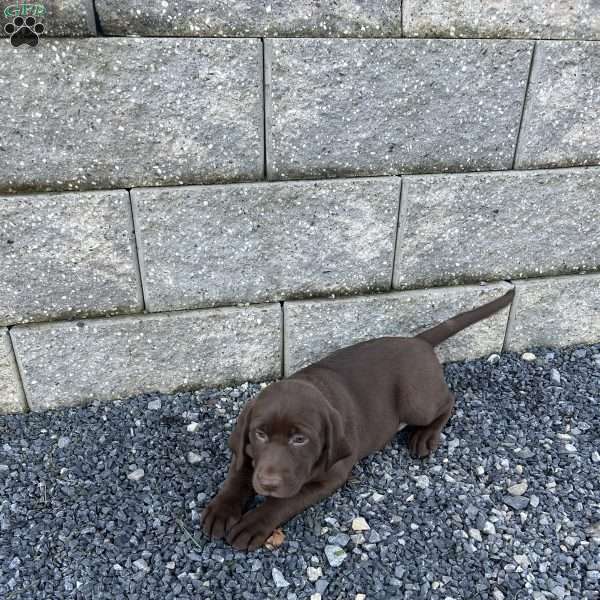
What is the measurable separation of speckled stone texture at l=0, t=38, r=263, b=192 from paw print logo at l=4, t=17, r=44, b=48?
0.13ft

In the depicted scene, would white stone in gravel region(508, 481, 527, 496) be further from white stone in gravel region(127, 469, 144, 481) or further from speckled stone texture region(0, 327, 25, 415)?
speckled stone texture region(0, 327, 25, 415)

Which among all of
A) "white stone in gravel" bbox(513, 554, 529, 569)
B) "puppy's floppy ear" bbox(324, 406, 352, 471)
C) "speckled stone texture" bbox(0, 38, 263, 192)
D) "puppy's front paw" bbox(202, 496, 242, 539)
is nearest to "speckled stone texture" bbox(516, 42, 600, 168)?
"speckled stone texture" bbox(0, 38, 263, 192)

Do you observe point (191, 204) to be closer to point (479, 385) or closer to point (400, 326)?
point (400, 326)

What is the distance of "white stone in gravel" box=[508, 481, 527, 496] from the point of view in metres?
2.63

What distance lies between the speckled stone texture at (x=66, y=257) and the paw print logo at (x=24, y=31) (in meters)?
0.63

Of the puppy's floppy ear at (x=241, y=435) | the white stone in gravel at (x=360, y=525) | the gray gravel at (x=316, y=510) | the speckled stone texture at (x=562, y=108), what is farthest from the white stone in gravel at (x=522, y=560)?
the speckled stone texture at (x=562, y=108)

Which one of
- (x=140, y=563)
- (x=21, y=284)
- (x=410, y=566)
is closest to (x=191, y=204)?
(x=21, y=284)

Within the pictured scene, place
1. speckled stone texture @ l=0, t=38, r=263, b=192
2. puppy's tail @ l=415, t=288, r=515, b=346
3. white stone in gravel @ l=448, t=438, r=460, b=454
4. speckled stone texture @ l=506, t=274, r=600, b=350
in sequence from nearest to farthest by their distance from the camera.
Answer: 1. speckled stone texture @ l=0, t=38, r=263, b=192
2. white stone in gravel @ l=448, t=438, r=460, b=454
3. puppy's tail @ l=415, t=288, r=515, b=346
4. speckled stone texture @ l=506, t=274, r=600, b=350

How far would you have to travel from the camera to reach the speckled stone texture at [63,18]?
2361mm

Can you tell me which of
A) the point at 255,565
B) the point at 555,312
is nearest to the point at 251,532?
the point at 255,565

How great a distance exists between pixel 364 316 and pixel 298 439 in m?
1.20

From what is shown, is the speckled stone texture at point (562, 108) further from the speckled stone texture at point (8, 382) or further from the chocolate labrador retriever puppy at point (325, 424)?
the speckled stone texture at point (8, 382)

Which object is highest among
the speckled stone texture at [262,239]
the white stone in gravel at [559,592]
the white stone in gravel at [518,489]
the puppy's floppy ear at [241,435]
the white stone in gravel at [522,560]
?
the speckled stone texture at [262,239]

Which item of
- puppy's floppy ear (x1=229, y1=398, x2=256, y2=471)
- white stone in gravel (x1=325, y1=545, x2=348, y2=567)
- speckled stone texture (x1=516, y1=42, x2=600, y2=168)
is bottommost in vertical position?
white stone in gravel (x1=325, y1=545, x2=348, y2=567)
